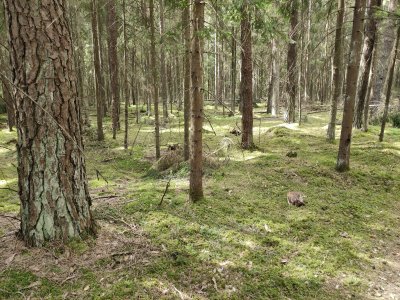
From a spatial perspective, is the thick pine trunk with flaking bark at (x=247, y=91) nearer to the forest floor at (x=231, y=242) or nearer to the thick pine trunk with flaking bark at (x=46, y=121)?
the forest floor at (x=231, y=242)

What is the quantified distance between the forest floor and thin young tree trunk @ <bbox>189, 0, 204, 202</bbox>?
0.43 meters

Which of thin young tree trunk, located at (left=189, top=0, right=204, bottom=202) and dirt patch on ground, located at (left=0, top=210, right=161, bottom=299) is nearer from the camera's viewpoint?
dirt patch on ground, located at (left=0, top=210, right=161, bottom=299)

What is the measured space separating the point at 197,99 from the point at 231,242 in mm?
2501

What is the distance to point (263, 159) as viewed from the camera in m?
9.64

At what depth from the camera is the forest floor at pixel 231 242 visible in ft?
12.4

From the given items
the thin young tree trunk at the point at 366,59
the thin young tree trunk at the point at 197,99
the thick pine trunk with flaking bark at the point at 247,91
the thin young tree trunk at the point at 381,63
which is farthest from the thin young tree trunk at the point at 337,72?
the thin young tree trunk at the point at 197,99

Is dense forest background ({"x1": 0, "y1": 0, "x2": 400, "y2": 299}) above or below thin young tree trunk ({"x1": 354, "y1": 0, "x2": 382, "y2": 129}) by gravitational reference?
below

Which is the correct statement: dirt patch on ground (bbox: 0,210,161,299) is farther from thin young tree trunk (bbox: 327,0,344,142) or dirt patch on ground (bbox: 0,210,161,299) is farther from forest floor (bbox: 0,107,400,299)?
thin young tree trunk (bbox: 327,0,344,142)

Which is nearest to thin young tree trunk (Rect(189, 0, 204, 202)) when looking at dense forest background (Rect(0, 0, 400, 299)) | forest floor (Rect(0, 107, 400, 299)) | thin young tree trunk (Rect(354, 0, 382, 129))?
dense forest background (Rect(0, 0, 400, 299))

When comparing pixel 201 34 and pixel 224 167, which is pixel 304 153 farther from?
pixel 201 34

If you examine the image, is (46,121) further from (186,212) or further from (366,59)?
(366,59)

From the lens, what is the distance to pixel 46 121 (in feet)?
11.8

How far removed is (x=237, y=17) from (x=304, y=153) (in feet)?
19.1

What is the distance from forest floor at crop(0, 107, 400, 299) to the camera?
12.4ft
